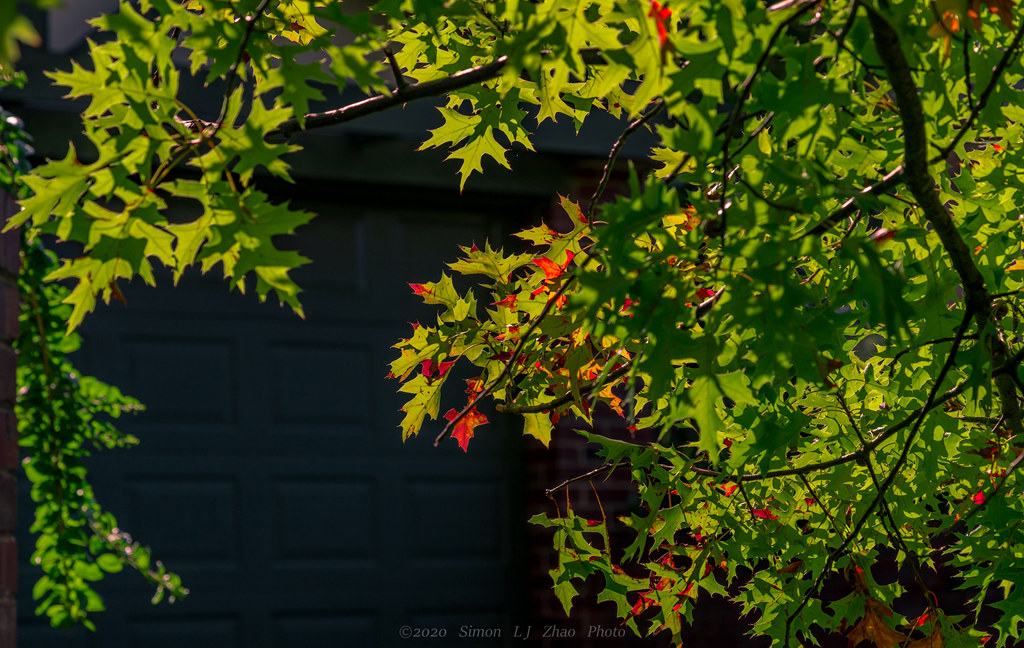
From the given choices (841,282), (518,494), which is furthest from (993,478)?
(518,494)

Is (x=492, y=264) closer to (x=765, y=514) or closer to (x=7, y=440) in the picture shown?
(x=765, y=514)

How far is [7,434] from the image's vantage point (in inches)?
67.1

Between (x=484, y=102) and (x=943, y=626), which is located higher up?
(x=484, y=102)

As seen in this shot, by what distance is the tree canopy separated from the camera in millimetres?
1100

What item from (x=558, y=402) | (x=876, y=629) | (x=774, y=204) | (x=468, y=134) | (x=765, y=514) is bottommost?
(x=876, y=629)

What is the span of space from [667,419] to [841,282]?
43cm

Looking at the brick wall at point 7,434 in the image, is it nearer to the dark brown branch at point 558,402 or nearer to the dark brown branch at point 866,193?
the dark brown branch at point 558,402

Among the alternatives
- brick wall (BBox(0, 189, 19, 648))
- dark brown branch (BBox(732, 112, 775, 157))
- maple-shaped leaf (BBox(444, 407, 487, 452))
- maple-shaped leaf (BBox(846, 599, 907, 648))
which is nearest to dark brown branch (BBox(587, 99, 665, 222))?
dark brown branch (BBox(732, 112, 775, 157))

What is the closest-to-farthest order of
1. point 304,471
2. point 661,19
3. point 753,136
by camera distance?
1. point 661,19
2. point 753,136
3. point 304,471

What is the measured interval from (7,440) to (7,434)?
0.01 m

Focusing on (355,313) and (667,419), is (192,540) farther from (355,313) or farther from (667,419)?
(667,419)

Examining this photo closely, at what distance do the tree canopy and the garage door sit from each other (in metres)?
2.76

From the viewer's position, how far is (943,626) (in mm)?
1800

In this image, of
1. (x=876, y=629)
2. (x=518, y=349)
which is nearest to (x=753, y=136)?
(x=518, y=349)
